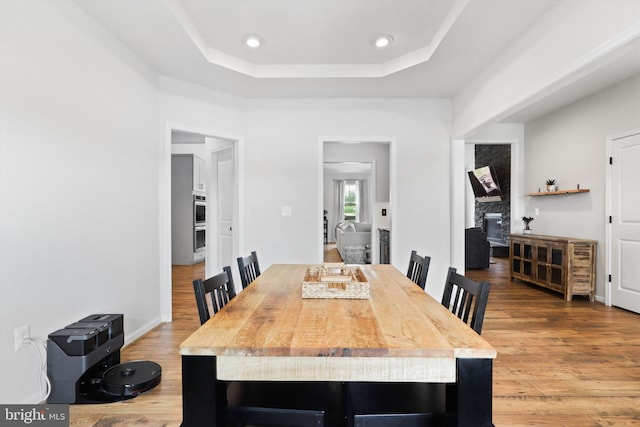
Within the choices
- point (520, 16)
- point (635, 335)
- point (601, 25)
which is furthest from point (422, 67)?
point (635, 335)

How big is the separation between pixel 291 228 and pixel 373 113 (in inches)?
71.0

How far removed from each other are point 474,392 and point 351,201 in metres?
11.3

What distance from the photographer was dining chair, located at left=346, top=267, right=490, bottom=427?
1.06 metres

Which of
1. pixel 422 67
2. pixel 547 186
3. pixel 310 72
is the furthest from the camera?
pixel 547 186

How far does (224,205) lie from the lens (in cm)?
479

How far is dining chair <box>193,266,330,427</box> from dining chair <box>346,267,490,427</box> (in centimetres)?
11

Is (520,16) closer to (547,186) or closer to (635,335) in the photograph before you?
(635,335)

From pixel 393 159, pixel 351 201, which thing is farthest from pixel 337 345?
pixel 351 201

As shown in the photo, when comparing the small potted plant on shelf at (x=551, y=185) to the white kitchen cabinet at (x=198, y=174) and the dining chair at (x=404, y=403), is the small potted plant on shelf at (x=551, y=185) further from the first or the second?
the white kitchen cabinet at (x=198, y=174)

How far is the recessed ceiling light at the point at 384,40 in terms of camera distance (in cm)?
288

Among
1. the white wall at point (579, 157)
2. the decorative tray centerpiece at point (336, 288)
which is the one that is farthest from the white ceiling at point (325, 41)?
the decorative tray centerpiece at point (336, 288)

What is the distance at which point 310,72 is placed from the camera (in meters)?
3.44

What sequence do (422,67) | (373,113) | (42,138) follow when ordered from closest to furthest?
(42,138) < (422,67) < (373,113)

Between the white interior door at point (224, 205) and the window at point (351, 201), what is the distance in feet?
24.9
